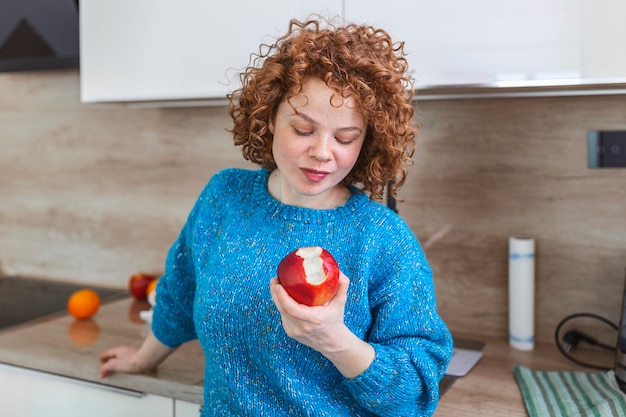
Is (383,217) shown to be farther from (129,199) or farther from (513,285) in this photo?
(129,199)

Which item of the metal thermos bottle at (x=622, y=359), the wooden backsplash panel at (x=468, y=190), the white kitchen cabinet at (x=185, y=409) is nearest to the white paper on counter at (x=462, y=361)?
the wooden backsplash panel at (x=468, y=190)

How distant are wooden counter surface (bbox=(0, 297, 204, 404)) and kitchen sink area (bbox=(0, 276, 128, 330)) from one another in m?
0.11

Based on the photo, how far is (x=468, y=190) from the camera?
153 centimetres

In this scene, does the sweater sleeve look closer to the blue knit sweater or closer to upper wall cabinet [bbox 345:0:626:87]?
the blue knit sweater

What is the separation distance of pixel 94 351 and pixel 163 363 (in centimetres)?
18

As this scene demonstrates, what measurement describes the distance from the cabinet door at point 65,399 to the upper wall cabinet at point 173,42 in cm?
63

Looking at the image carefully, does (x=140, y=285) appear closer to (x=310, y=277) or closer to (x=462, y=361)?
(x=462, y=361)

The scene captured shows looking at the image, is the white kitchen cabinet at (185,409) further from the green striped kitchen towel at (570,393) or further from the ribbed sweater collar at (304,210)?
the green striped kitchen towel at (570,393)

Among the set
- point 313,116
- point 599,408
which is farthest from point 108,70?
point 599,408

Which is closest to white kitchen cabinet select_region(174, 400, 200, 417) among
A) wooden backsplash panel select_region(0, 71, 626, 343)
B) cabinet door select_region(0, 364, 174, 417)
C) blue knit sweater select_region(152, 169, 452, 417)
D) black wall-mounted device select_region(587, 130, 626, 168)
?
cabinet door select_region(0, 364, 174, 417)

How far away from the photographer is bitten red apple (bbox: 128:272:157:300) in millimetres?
1822

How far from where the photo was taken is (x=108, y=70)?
4.97 ft

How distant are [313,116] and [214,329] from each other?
347mm

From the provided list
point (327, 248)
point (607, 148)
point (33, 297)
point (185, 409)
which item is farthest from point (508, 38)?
point (33, 297)
